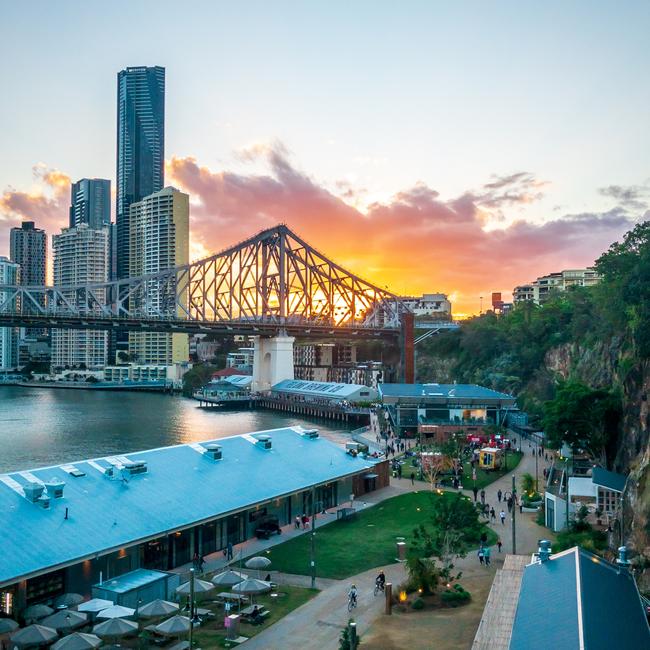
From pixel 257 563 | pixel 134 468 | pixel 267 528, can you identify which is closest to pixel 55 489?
pixel 134 468

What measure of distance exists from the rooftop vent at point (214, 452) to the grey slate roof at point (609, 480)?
18.6 meters

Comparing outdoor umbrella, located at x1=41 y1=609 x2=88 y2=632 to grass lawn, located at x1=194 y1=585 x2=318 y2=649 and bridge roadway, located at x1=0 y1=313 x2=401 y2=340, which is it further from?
bridge roadway, located at x1=0 y1=313 x2=401 y2=340

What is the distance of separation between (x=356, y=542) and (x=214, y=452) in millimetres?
9053

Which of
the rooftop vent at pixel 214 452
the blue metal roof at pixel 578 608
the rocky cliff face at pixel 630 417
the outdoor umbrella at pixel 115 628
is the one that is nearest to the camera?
the blue metal roof at pixel 578 608

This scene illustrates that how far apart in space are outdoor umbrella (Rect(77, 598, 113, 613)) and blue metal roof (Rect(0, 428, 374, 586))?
1879mm

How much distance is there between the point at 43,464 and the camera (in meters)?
59.0

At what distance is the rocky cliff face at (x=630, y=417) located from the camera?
1115 inches

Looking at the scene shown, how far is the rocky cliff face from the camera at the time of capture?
92.9 ft

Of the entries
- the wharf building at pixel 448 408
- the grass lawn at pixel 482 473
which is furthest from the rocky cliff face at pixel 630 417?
the wharf building at pixel 448 408

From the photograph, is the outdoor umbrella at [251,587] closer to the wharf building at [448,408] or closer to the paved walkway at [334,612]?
the paved walkway at [334,612]

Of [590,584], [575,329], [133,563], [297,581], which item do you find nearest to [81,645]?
[133,563]

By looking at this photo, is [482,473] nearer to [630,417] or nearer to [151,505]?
[630,417]

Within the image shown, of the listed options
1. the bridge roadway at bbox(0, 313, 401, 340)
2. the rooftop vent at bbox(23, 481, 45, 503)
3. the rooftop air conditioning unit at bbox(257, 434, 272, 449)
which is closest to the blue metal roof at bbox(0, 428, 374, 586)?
the rooftop vent at bbox(23, 481, 45, 503)

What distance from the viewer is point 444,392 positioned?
7650cm
